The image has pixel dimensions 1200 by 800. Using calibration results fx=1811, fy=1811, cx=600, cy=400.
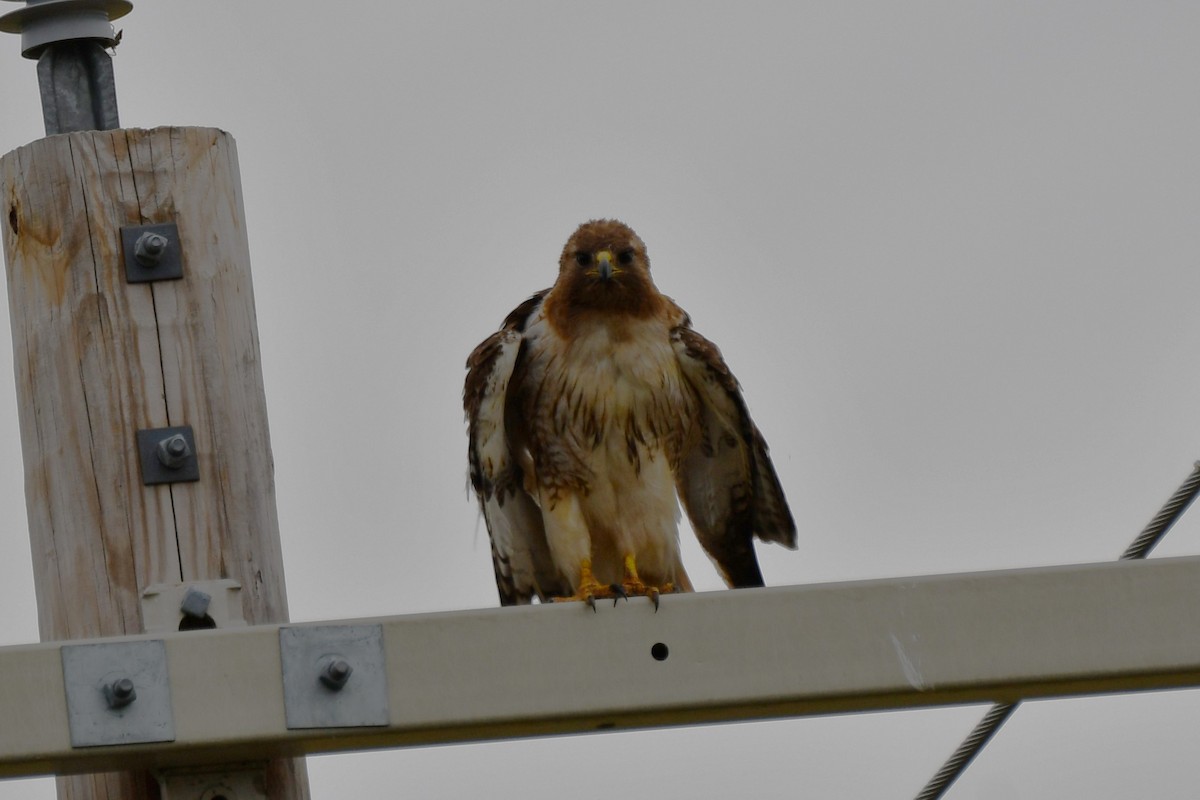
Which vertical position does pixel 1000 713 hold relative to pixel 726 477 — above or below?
below

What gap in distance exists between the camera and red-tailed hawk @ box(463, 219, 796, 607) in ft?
19.4

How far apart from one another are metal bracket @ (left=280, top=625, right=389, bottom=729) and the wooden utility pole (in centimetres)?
47

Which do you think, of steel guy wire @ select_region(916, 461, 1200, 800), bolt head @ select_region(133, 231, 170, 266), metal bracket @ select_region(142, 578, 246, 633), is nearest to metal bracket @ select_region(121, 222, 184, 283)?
bolt head @ select_region(133, 231, 170, 266)

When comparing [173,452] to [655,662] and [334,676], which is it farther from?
[655,662]

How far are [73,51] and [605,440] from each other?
257cm

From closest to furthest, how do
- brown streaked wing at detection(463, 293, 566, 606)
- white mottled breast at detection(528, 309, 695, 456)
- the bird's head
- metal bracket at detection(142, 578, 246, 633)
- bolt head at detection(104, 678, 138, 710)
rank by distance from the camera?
1. bolt head at detection(104, 678, 138, 710)
2. metal bracket at detection(142, 578, 246, 633)
3. brown streaked wing at detection(463, 293, 566, 606)
4. white mottled breast at detection(528, 309, 695, 456)
5. the bird's head

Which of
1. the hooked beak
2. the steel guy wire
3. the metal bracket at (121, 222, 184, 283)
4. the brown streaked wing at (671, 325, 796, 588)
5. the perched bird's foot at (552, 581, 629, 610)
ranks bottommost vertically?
the steel guy wire

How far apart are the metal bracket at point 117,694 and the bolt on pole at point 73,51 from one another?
4.13 ft

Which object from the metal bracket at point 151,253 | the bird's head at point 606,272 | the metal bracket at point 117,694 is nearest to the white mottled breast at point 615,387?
the bird's head at point 606,272

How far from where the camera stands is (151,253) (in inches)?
140

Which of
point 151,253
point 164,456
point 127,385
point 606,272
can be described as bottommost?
point 164,456

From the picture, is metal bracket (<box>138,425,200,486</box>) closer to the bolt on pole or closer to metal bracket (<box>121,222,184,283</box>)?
metal bracket (<box>121,222,184,283</box>)

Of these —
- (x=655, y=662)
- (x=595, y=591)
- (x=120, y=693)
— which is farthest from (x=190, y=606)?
(x=595, y=591)

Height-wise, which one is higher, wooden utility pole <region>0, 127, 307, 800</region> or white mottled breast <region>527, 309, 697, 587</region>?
white mottled breast <region>527, 309, 697, 587</region>
